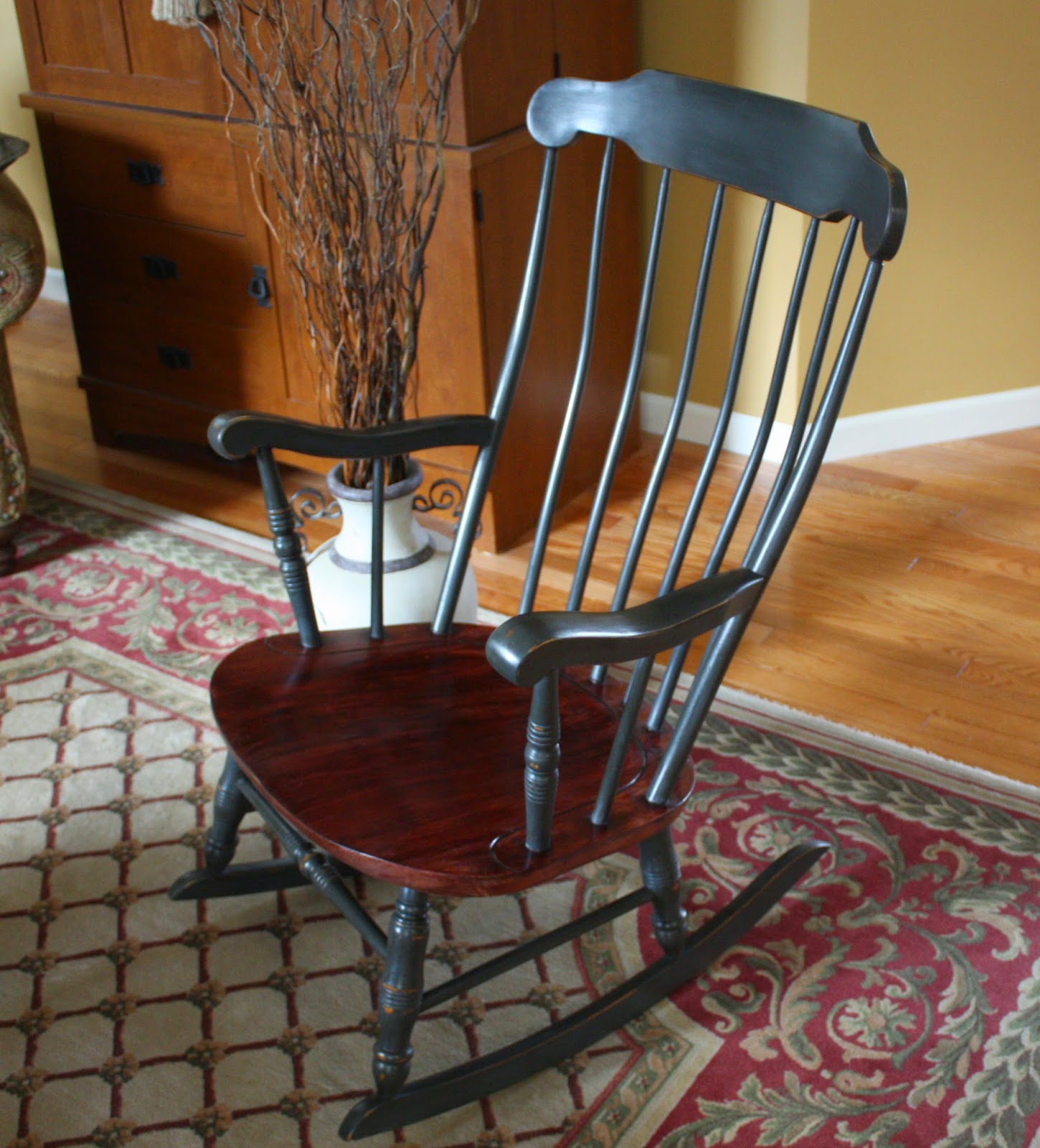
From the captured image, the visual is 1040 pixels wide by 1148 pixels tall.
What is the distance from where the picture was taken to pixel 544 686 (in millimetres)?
1265

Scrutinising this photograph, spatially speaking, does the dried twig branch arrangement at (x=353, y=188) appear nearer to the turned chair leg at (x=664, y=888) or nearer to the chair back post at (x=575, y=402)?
the chair back post at (x=575, y=402)

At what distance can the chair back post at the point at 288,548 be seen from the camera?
1.63 meters

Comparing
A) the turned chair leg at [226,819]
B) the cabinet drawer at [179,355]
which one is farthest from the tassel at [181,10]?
the turned chair leg at [226,819]

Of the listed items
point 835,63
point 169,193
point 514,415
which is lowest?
point 514,415

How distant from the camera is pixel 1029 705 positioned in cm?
233

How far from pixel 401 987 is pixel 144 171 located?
6.89ft

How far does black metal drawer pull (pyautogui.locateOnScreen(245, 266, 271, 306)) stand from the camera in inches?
113

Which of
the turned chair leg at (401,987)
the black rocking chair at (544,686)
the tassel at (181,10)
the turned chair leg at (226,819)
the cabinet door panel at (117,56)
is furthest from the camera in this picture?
the cabinet door panel at (117,56)

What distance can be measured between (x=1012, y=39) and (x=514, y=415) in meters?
1.36

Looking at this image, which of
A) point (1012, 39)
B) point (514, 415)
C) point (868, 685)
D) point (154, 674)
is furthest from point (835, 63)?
point (154, 674)

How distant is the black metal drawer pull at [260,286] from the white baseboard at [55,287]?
167 cm

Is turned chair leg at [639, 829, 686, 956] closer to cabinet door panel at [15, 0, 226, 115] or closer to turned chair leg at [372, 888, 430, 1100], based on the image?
turned chair leg at [372, 888, 430, 1100]

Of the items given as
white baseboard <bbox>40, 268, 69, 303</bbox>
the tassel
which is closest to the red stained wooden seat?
the tassel

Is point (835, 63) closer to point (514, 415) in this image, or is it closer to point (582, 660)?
point (514, 415)
